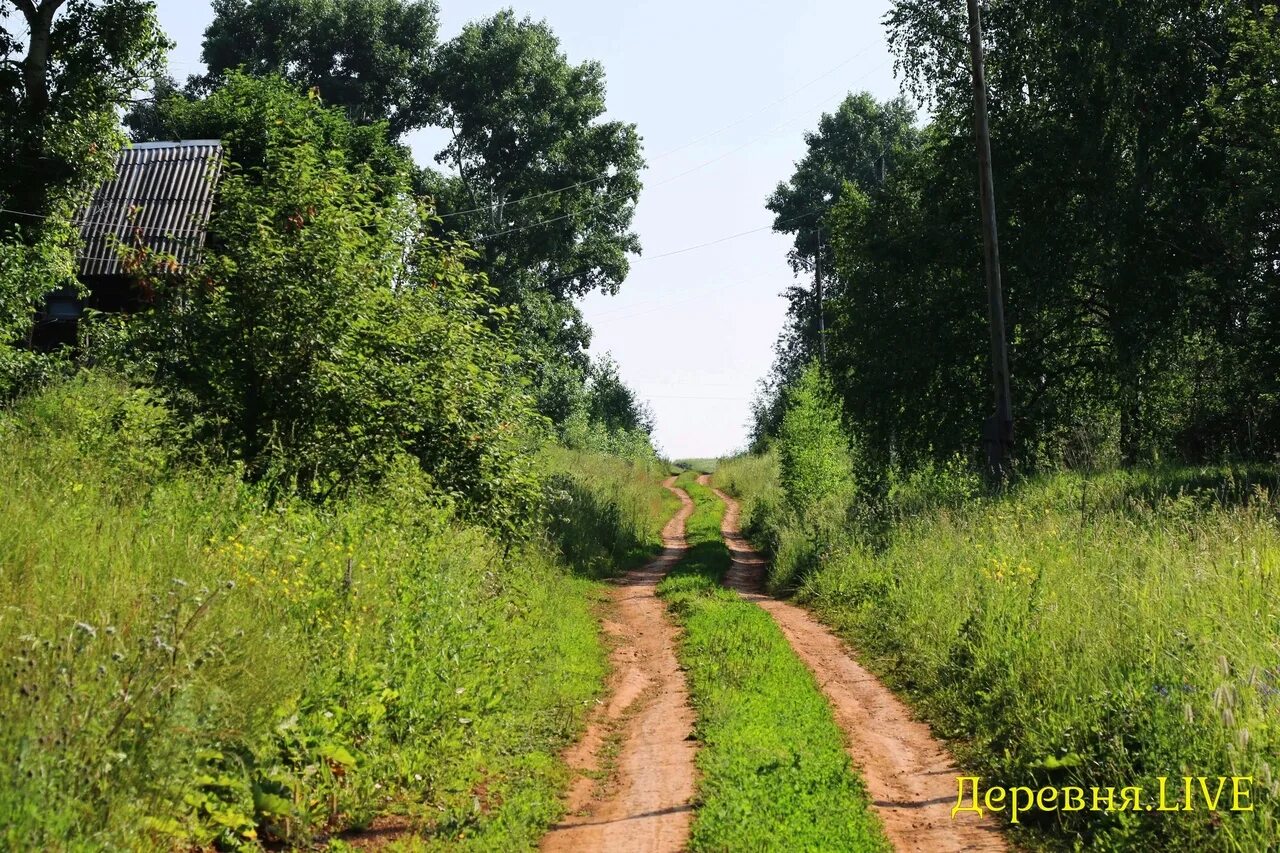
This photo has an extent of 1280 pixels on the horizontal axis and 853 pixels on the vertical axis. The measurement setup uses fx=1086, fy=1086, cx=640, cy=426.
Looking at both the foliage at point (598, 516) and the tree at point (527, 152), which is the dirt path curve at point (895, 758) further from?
the tree at point (527, 152)

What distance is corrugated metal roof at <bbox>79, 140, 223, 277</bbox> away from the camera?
30.0 metres

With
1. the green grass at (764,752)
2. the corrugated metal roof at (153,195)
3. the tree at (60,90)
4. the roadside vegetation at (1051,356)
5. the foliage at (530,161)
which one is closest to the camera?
the green grass at (764,752)

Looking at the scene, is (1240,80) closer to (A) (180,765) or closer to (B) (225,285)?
(B) (225,285)

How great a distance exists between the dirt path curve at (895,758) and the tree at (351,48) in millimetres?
38590

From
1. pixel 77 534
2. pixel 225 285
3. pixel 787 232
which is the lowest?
pixel 77 534

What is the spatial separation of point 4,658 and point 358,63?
46.3 m

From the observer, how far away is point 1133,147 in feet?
75.5

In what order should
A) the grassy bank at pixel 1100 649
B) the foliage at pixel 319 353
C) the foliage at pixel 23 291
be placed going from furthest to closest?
1. the foliage at pixel 23 291
2. the foliage at pixel 319 353
3. the grassy bank at pixel 1100 649

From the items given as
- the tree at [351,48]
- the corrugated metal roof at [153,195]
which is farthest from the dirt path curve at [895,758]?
the tree at [351,48]

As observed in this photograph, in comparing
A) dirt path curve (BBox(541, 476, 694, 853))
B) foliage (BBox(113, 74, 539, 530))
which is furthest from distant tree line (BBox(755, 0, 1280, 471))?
foliage (BBox(113, 74, 539, 530))

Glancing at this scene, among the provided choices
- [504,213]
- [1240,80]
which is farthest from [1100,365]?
[504,213]

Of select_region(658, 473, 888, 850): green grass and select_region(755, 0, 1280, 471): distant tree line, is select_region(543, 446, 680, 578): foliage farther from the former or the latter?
select_region(755, 0, 1280, 471): distant tree line

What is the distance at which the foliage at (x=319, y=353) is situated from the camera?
38.0 ft

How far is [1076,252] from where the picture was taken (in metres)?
23.2
